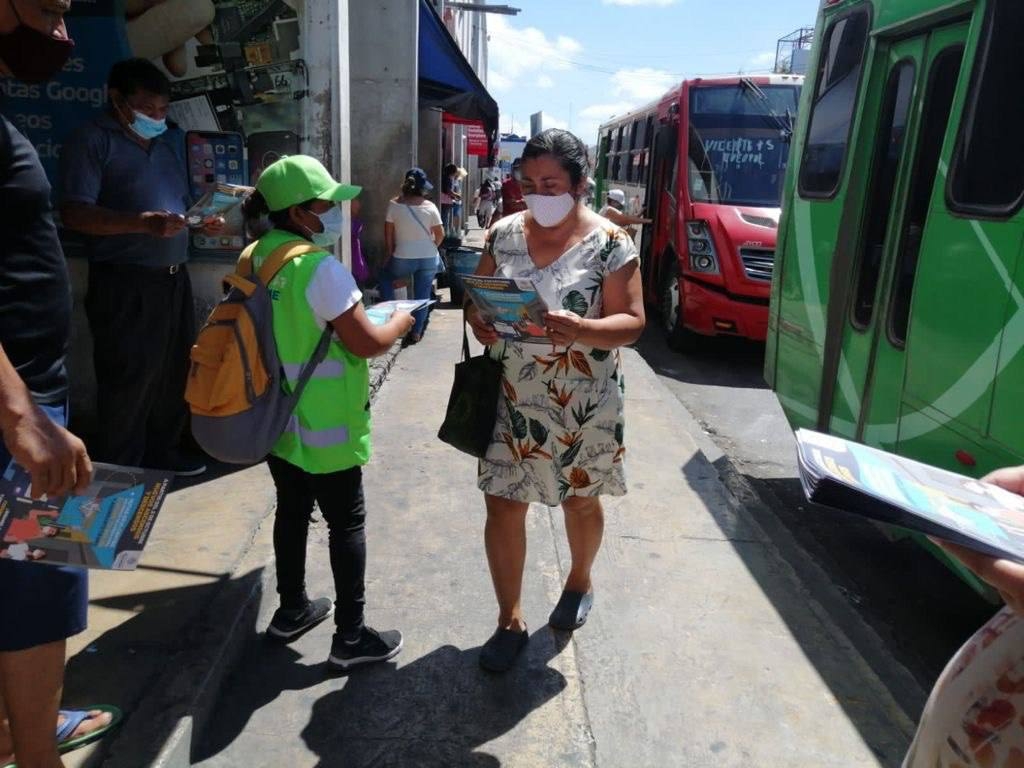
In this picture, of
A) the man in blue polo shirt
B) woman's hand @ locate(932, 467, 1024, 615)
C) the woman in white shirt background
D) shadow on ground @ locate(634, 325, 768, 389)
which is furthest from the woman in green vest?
shadow on ground @ locate(634, 325, 768, 389)

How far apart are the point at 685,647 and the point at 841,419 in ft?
5.46

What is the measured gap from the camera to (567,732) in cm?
276

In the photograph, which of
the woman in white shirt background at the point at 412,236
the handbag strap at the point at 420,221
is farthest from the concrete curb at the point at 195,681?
the handbag strap at the point at 420,221

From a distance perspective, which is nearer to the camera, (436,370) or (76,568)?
(76,568)

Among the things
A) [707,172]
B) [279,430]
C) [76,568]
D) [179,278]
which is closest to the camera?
[76,568]

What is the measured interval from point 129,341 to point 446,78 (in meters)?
7.80

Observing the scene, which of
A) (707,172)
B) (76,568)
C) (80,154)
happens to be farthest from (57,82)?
(707,172)

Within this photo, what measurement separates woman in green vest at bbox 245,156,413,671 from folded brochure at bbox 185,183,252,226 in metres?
0.71

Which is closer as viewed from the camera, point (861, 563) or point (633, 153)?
point (861, 563)

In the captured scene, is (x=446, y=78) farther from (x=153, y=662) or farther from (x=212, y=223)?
(x=153, y=662)

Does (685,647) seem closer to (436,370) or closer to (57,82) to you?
(57,82)

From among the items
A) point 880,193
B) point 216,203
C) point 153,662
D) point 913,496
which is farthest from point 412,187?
point 913,496

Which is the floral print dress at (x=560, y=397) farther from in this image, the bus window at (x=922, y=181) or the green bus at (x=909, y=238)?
the bus window at (x=922, y=181)

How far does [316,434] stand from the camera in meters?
2.72
